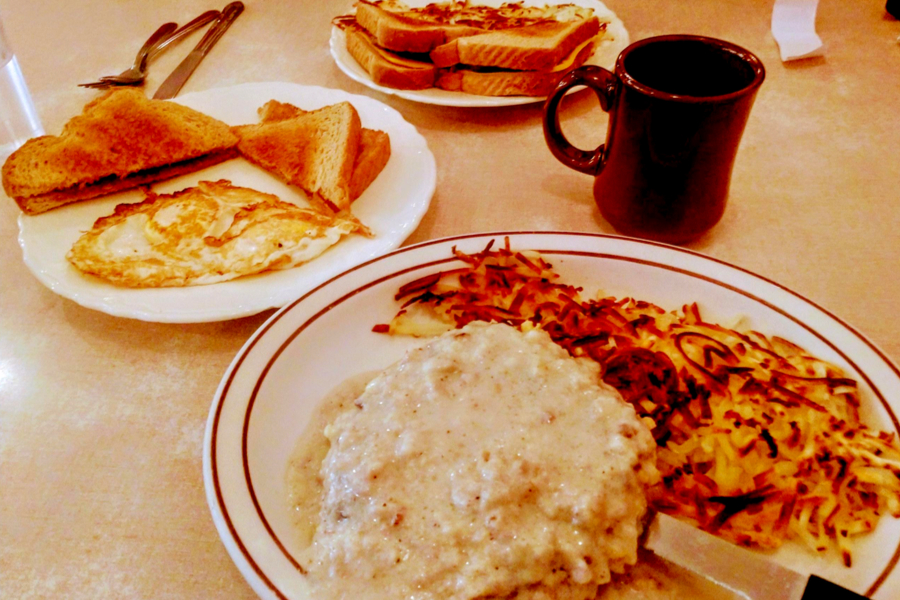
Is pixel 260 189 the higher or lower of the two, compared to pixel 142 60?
lower

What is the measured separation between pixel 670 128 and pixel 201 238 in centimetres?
110

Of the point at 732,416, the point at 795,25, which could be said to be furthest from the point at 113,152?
the point at 795,25

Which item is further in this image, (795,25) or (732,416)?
(795,25)

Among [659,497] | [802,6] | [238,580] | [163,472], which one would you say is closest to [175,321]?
[163,472]

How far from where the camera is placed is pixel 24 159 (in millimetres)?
1731

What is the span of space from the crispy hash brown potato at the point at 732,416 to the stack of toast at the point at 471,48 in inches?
37.7

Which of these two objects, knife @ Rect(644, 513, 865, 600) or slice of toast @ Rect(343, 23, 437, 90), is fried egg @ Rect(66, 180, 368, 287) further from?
knife @ Rect(644, 513, 865, 600)

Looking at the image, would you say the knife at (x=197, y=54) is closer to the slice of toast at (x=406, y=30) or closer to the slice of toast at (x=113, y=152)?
the slice of toast at (x=113, y=152)

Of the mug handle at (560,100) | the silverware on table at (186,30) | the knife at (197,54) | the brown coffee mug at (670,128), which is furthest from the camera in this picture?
the silverware on table at (186,30)

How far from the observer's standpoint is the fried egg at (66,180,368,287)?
1408 mm

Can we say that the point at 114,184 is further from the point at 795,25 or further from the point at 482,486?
the point at 795,25

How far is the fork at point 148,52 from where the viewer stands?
88.6 inches

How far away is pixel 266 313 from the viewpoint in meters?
1.39

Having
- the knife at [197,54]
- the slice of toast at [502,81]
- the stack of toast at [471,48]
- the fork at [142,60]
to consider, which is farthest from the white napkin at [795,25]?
the fork at [142,60]
